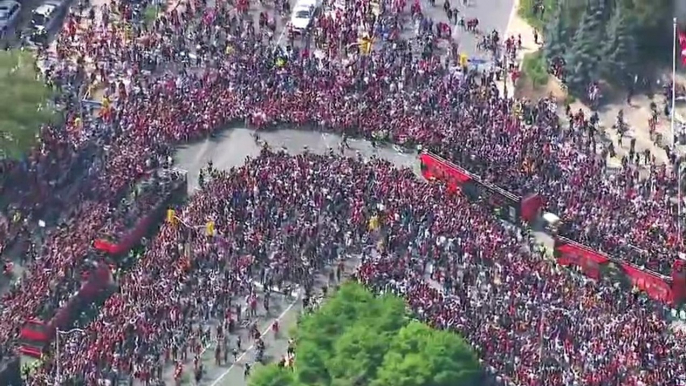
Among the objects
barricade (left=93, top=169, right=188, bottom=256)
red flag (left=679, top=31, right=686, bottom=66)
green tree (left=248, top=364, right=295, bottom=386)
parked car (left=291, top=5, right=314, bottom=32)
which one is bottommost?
green tree (left=248, top=364, right=295, bottom=386)

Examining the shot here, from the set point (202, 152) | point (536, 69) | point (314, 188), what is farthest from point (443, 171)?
point (536, 69)

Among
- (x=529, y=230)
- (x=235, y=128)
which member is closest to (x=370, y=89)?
(x=235, y=128)

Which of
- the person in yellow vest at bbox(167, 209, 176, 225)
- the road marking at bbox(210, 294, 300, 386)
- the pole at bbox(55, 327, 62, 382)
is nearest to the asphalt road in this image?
the person in yellow vest at bbox(167, 209, 176, 225)

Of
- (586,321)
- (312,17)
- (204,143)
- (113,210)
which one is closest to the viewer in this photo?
(586,321)

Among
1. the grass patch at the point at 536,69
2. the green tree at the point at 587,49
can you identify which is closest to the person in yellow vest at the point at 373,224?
the grass patch at the point at 536,69

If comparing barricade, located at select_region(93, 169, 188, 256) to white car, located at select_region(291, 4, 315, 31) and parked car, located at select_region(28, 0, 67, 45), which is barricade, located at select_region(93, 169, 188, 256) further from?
parked car, located at select_region(28, 0, 67, 45)

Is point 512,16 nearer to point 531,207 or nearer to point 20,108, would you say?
point 531,207

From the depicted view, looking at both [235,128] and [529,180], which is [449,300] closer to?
[529,180]
